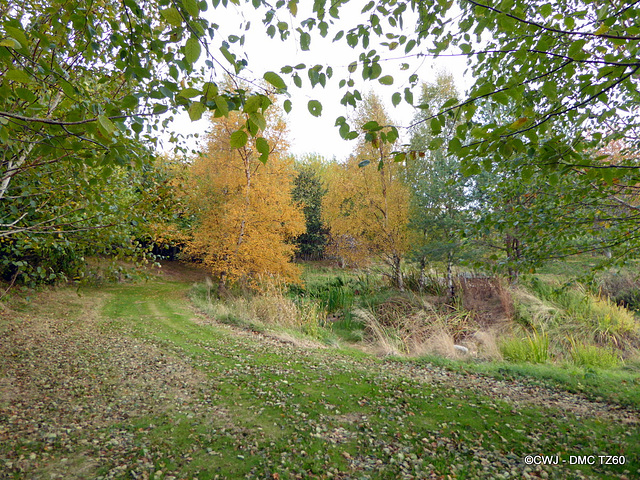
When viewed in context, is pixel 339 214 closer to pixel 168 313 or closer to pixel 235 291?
pixel 235 291

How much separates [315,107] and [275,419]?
302cm

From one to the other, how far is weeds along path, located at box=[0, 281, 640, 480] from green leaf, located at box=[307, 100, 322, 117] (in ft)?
8.25

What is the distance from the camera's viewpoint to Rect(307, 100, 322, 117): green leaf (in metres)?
1.60

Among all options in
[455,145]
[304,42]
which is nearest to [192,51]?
[304,42]

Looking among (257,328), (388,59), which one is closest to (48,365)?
(257,328)

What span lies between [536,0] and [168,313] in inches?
376

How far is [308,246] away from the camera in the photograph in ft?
76.7

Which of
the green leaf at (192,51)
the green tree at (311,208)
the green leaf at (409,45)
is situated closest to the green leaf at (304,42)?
the green leaf at (409,45)

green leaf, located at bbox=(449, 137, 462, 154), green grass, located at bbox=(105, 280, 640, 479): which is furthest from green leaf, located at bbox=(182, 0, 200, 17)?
green grass, located at bbox=(105, 280, 640, 479)

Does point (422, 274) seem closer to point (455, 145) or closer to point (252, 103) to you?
point (455, 145)

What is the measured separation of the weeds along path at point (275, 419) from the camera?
103 inches

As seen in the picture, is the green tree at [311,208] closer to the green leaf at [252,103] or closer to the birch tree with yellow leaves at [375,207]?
the birch tree with yellow leaves at [375,207]

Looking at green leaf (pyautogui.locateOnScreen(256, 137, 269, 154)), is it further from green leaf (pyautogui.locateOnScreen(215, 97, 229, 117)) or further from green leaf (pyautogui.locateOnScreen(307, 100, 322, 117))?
green leaf (pyautogui.locateOnScreen(307, 100, 322, 117))

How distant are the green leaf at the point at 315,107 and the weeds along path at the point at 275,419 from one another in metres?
2.51
